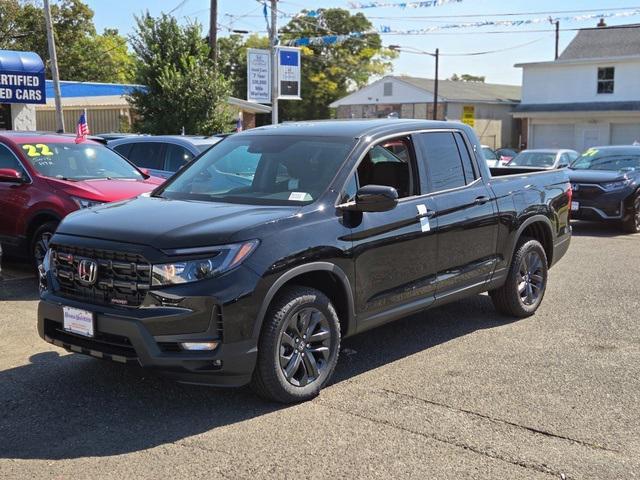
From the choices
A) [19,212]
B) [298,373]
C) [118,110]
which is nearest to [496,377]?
[298,373]

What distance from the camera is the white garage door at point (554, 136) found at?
41750 mm

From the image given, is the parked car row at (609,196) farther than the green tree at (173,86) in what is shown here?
No

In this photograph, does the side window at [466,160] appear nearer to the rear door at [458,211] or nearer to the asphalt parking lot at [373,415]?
the rear door at [458,211]

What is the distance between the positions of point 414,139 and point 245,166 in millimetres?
1394

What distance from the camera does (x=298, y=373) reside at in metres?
4.75

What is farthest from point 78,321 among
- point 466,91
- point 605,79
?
point 466,91

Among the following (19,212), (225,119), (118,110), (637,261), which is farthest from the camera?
(118,110)

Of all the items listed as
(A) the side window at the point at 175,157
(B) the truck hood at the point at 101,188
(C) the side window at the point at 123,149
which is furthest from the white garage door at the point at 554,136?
(B) the truck hood at the point at 101,188

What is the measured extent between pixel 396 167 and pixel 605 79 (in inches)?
1541

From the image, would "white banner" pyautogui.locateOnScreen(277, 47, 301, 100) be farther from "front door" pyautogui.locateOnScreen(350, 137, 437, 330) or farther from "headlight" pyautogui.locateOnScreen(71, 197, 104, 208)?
"front door" pyautogui.locateOnScreen(350, 137, 437, 330)

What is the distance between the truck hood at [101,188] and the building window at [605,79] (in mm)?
37669

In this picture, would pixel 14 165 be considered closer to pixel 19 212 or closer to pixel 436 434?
pixel 19 212

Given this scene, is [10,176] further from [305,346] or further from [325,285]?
[305,346]

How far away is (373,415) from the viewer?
4.52 meters
